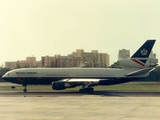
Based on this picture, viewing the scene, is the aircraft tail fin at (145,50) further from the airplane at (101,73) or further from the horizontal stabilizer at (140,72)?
the horizontal stabilizer at (140,72)

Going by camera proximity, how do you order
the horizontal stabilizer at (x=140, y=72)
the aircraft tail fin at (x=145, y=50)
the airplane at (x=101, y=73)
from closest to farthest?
the horizontal stabilizer at (x=140, y=72), the airplane at (x=101, y=73), the aircraft tail fin at (x=145, y=50)

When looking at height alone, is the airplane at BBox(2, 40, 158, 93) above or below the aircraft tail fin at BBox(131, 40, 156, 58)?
below

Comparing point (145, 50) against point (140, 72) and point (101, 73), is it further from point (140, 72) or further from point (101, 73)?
point (101, 73)

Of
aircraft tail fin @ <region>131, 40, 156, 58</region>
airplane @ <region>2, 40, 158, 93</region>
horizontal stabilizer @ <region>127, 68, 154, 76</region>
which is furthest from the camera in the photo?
aircraft tail fin @ <region>131, 40, 156, 58</region>

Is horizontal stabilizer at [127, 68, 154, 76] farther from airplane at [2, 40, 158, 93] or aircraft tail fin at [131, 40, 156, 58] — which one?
aircraft tail fin at [131, 40, 156, 58]

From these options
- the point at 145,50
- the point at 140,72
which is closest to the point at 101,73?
the point at 140,72

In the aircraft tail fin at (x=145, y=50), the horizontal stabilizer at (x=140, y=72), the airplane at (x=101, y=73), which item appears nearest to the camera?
the horizontal stabilizer at (x=140, y=72)

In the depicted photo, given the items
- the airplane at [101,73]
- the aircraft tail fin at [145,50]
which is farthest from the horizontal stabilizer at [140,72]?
the aircraft tail fin at [145,50]

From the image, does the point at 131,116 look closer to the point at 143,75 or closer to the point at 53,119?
the point at 53,119

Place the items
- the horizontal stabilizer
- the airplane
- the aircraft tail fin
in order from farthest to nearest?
the aircraft tail fin < the airplane < the horizontal stabilizer

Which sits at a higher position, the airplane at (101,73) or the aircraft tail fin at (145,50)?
the aircraft tail fin at (145,50)

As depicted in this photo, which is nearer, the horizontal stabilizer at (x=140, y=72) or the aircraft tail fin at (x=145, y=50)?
the horizontal stabilizer at (x=140, y=72)

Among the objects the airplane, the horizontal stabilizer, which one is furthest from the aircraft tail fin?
the horizontal stabilizer

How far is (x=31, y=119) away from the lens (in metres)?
23.2
